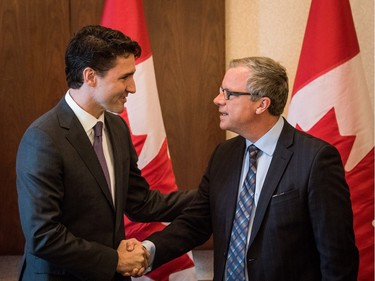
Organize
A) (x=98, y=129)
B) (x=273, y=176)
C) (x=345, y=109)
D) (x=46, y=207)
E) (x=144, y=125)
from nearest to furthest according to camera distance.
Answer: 1. (x=46, y=207)
2. (x=273, y=176)
3. (x=98, y=129)
4. (x=345, y=109)
5. (x=144, y=125)

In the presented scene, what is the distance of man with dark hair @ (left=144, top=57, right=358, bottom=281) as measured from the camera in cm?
177

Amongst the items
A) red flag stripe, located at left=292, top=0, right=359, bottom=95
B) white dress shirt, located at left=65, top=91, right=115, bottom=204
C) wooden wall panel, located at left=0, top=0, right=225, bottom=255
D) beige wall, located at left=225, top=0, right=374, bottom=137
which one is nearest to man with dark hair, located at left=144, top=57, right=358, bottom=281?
white dress shirt, located at left=65, top=91, right=115, bottom=204

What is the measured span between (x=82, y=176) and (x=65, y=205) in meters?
0.11

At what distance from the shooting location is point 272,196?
1817mm

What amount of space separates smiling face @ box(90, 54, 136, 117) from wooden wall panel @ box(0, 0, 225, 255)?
5.39 feet

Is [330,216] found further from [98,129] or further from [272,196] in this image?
[98,129]

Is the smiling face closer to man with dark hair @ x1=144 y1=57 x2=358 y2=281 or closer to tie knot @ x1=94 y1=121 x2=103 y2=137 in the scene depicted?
tie knot @ x1=94 y1=121 x2=103 y2=137

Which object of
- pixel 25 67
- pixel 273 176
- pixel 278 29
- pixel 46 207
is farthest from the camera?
pixel 25 67

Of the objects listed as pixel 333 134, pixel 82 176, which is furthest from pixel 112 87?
pixel 333 134

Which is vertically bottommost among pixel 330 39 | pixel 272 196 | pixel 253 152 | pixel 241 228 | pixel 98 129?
pixel 241 228

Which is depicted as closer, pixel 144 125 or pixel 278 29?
pixel 144 125

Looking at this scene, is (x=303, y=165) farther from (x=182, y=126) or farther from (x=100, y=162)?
(x=182, y=126)

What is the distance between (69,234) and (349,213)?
0.94 m

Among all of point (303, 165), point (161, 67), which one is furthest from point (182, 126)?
point (303, 165)
